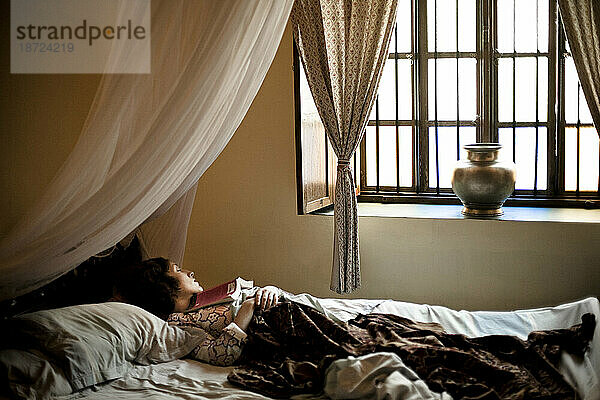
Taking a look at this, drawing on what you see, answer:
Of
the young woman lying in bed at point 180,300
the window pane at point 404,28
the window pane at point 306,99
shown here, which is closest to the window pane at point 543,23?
the window pane at point 404,28

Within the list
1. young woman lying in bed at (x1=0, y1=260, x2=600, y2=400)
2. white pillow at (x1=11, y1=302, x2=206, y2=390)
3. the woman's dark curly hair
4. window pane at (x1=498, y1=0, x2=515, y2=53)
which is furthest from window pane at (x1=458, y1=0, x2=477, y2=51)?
white pillow at (x1=11, y1=302, x2=206, y2=390)

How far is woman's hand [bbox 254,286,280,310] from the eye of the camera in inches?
117

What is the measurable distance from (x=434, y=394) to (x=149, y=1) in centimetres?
147

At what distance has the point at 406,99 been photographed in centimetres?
427

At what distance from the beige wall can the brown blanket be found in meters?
1.11

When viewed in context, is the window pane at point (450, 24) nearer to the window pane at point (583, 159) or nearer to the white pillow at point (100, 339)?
the window pane at point (583, 159)

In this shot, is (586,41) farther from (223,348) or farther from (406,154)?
(223,348)

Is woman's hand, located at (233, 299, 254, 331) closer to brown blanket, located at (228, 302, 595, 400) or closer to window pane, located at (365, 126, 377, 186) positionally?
brown blanket, located at (228, 302, 595, 400)

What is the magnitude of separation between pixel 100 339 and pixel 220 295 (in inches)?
27.8

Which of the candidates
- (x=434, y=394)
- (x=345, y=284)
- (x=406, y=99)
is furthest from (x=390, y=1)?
(x=434, y=394)

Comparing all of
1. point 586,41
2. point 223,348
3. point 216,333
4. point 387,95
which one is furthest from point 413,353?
point 387,95

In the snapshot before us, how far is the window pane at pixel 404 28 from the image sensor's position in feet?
13.8

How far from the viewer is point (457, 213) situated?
158 inches

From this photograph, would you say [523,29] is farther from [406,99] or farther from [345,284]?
[345,284]
